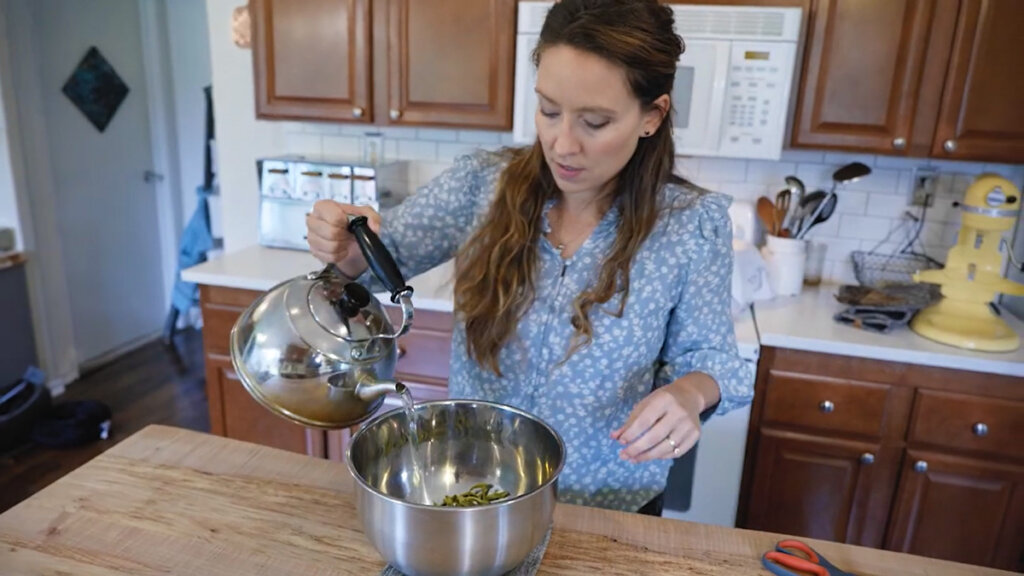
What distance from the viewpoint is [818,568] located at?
2.77 ft

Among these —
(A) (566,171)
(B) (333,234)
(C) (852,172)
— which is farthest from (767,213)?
(B) (333,234)

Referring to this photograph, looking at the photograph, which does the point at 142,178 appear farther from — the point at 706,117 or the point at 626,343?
the point at 626,343

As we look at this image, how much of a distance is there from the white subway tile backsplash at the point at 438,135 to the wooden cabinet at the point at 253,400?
2.52ft

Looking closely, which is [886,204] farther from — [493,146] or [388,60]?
[388,60]

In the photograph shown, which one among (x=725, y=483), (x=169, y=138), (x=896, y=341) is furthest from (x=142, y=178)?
(x=896, y=341)

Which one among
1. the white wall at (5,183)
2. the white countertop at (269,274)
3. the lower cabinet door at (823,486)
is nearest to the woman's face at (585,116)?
the white countertop at (269,274)

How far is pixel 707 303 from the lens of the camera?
1.07m

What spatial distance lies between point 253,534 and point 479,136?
1.80 meters

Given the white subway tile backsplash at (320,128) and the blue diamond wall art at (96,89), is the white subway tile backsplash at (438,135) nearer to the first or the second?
the white subway tile backsplash at (320,128)

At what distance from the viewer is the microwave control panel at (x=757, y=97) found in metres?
1.89

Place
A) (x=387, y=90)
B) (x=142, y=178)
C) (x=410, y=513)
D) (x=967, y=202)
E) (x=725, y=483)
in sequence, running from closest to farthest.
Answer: (x=410, y=513), (x=967, y=202), (x=725, y=483), (x=387, y=90), (x=142, y=178)

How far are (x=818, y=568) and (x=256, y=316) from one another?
0.73 m

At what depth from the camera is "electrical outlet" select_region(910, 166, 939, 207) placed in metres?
2.18

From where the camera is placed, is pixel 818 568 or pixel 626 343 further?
pixel 626 343
